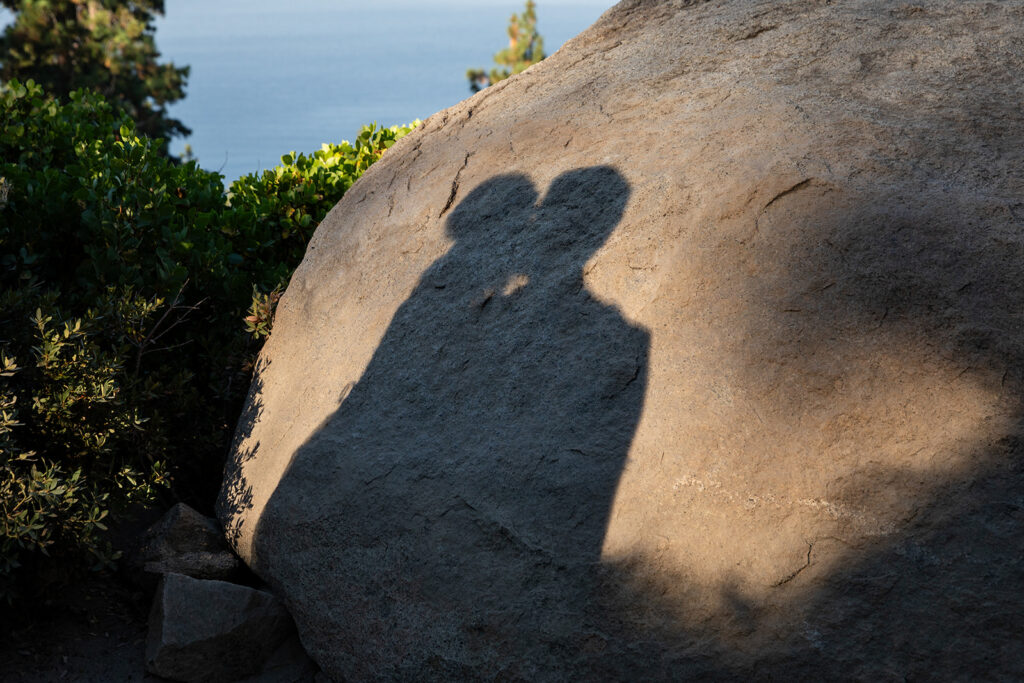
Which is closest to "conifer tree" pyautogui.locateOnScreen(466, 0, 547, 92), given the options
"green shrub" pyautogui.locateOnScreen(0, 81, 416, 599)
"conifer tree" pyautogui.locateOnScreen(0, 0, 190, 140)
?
"conifer tree" pyautogui.locateOnScreen(0, 0, 190, 140)

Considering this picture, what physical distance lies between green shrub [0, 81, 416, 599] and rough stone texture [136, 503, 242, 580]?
0.19m

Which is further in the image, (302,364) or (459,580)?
(302,364)

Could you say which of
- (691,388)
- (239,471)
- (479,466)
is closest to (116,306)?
(239,471)

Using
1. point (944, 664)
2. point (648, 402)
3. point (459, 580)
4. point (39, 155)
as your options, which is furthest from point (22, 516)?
point (944, 664)

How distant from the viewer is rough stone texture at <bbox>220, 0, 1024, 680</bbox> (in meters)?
2.98

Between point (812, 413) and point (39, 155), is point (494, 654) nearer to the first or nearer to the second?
point (812, 413)

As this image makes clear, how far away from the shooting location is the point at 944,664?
2908mm

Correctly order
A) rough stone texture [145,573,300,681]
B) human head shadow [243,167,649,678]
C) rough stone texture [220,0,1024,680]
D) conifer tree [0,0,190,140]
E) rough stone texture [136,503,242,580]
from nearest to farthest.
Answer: rough stone texture [220,0,1024,680] → human head shadow [243,167,649,678] → rough stone texture [145,573,300,681] → rough stone texture [136,503,242,580] → conifer tree [0,0,190,140]

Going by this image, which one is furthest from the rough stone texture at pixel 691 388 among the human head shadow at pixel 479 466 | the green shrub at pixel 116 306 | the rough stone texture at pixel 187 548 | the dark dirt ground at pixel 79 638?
the dark dirt ground at pixel 79 638

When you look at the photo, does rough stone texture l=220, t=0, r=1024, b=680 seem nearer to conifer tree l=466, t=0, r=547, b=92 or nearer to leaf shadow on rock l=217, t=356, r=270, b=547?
leaf shadow on rock l=217, t=356, r=270, b=547

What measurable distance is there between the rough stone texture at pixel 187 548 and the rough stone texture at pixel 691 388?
0.43ft

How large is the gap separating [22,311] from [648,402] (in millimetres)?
2764

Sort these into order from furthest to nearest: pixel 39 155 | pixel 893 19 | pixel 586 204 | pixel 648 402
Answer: pixel 39 155 → pixel 893 19 → pixel 586 204 → pixel 648 402

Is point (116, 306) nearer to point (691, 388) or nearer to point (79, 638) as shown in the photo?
point (79, 638)
